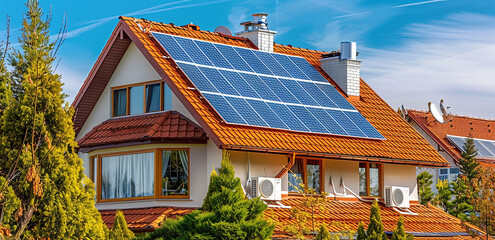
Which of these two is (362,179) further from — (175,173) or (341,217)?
(175,173)

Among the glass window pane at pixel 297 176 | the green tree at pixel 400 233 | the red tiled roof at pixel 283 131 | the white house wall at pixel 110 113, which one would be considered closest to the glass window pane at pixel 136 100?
the white house wall at pixel 110 113

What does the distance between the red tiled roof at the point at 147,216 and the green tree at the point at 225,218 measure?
3.42m

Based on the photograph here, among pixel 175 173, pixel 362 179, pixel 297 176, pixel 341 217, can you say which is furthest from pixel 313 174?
pixel 175 173

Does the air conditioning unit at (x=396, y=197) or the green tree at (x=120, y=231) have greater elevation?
the air conditioning unit at (x=396, y=197)

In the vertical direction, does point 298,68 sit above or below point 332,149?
above

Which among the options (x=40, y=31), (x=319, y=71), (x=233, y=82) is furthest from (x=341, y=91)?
(x=40, y=31)

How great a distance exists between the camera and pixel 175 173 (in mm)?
26312

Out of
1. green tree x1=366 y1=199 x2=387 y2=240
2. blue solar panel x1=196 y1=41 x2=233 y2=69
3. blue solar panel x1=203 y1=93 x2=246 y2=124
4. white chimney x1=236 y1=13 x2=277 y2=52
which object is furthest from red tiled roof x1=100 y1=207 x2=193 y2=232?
white chimney x1=236 y1=13 x2=277 y2=52

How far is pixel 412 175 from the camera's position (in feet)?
105

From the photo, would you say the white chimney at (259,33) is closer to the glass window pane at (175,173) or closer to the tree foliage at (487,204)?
the glass window pane at (175,173)

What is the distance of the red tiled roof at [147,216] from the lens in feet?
80.6

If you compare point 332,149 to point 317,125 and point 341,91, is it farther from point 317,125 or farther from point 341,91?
point 341,91

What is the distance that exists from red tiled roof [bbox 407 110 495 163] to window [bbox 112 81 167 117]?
2825 centimetres

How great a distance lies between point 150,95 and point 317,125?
5564 mm
